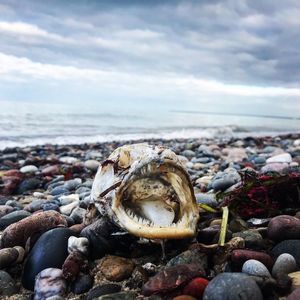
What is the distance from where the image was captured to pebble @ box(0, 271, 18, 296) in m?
2.59

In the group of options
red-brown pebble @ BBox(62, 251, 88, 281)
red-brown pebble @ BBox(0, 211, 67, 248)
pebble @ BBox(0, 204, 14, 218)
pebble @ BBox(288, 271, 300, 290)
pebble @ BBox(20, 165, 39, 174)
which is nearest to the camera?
pebble @ BBox(288, 271, 300, 290)

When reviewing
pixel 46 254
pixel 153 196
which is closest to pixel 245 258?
pixel 153 196

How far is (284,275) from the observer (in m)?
2.25

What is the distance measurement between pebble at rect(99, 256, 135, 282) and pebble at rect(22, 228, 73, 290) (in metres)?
0.29

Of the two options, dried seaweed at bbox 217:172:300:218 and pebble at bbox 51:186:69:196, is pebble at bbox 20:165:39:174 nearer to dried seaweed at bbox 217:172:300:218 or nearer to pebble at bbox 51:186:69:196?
pebble at bbox 51:186:69:196

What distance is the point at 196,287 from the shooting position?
7.22ft

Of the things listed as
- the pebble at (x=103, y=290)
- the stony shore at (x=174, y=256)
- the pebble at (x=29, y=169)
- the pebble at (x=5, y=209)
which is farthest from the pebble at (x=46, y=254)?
the pebble at (x=29, y=169)

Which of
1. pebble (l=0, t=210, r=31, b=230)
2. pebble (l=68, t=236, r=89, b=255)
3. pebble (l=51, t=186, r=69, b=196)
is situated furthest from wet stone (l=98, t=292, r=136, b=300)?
pebble (l=51, t=186, r=69, b=196)

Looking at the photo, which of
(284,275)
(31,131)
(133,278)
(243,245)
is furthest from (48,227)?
(31,131)

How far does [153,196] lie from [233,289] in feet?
2.91

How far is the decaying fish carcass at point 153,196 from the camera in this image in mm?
2594

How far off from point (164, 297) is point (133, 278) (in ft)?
1.15

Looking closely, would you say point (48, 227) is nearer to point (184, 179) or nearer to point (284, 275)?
point (184, 179)

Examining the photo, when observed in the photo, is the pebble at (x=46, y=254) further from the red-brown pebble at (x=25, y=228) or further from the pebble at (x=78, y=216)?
the pebble at (x=78, y=216)
